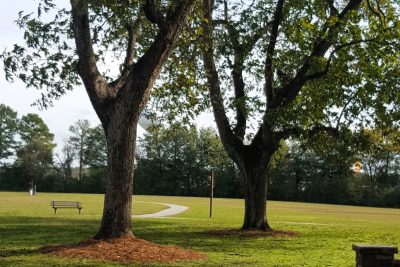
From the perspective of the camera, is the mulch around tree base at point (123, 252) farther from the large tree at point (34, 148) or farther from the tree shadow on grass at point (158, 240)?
the large tree at point (34, 148)

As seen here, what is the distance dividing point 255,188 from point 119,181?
8.25 meters

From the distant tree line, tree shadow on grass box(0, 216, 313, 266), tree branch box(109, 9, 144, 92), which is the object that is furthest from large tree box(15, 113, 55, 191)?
tree branch box(109, 9, 144, 92)

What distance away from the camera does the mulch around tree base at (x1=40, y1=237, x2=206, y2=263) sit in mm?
11438

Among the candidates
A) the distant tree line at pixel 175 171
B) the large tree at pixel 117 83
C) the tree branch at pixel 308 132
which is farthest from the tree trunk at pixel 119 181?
the distant tree line at pixel 175 171

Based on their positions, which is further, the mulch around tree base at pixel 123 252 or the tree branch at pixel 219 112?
the tree branch at pixel 219 112

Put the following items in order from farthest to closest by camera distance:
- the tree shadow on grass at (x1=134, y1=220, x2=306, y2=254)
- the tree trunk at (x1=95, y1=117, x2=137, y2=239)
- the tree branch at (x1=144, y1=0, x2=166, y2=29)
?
1. the tree shadow on grass at (x1=134, y1=220, x2=306, y2=254)
2. the tree branch at (x1=144, y1=0, x2=166, y2=29)
3. the tree trunk at (x1=95, y1=117, x2=137, y2=239)

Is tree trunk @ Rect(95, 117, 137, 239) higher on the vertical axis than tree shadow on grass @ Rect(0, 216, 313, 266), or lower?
higher

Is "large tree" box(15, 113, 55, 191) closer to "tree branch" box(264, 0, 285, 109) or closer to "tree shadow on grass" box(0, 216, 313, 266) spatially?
"tree shadow on grass" box(0, 216, 313, 266)

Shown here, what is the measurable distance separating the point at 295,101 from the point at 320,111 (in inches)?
38.7

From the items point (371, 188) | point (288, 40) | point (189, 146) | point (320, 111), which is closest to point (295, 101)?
point (320, 111)

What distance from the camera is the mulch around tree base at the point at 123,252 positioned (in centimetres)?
1144

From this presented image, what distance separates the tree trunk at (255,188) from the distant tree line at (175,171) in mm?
57900

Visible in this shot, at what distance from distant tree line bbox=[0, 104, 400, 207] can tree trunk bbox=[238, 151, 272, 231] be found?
57.9 metres

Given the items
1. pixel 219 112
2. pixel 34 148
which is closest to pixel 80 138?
pixel 34 148
